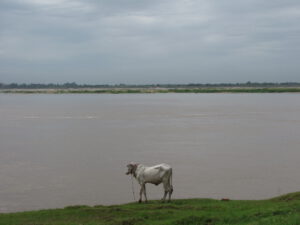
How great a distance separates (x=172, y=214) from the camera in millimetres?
10953

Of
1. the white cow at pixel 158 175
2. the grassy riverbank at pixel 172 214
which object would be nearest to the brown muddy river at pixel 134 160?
the white cow at pixel 158 175

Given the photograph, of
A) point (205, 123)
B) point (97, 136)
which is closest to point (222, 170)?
point (97, 136)

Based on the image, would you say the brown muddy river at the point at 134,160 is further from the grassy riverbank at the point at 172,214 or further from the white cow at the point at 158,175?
the grassy riverbank at the point at 172,214

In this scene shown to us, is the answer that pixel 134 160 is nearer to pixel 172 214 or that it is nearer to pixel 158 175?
pixel 158 175

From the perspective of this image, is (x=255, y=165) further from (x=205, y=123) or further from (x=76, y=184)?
(x=205, y=123)

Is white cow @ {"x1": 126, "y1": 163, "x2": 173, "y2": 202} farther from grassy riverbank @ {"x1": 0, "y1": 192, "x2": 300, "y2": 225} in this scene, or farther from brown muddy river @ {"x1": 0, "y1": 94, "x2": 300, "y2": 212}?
brown muddy river @ {"x1": 0, "y1": 94, "x2": 300, "y2": 212}

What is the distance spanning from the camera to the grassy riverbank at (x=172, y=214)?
9859 mm

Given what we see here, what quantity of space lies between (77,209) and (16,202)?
3808 mm

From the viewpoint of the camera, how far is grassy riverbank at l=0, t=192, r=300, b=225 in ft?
32.3

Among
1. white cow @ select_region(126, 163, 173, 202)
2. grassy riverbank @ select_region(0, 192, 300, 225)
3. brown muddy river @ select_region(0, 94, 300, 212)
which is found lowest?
brown muddy river @ select_region(0, 94, 300, 212)

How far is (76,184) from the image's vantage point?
56.9 ft

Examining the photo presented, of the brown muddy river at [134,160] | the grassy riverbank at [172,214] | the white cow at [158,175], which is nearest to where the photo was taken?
the grassy riverbank at [172,214]

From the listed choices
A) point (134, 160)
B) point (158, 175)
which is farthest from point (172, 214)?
point (134, 160)

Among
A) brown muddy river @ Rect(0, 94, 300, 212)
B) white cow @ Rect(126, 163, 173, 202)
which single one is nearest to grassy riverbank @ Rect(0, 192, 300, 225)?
white cow @ Rect(126, 163, 173, 202)
